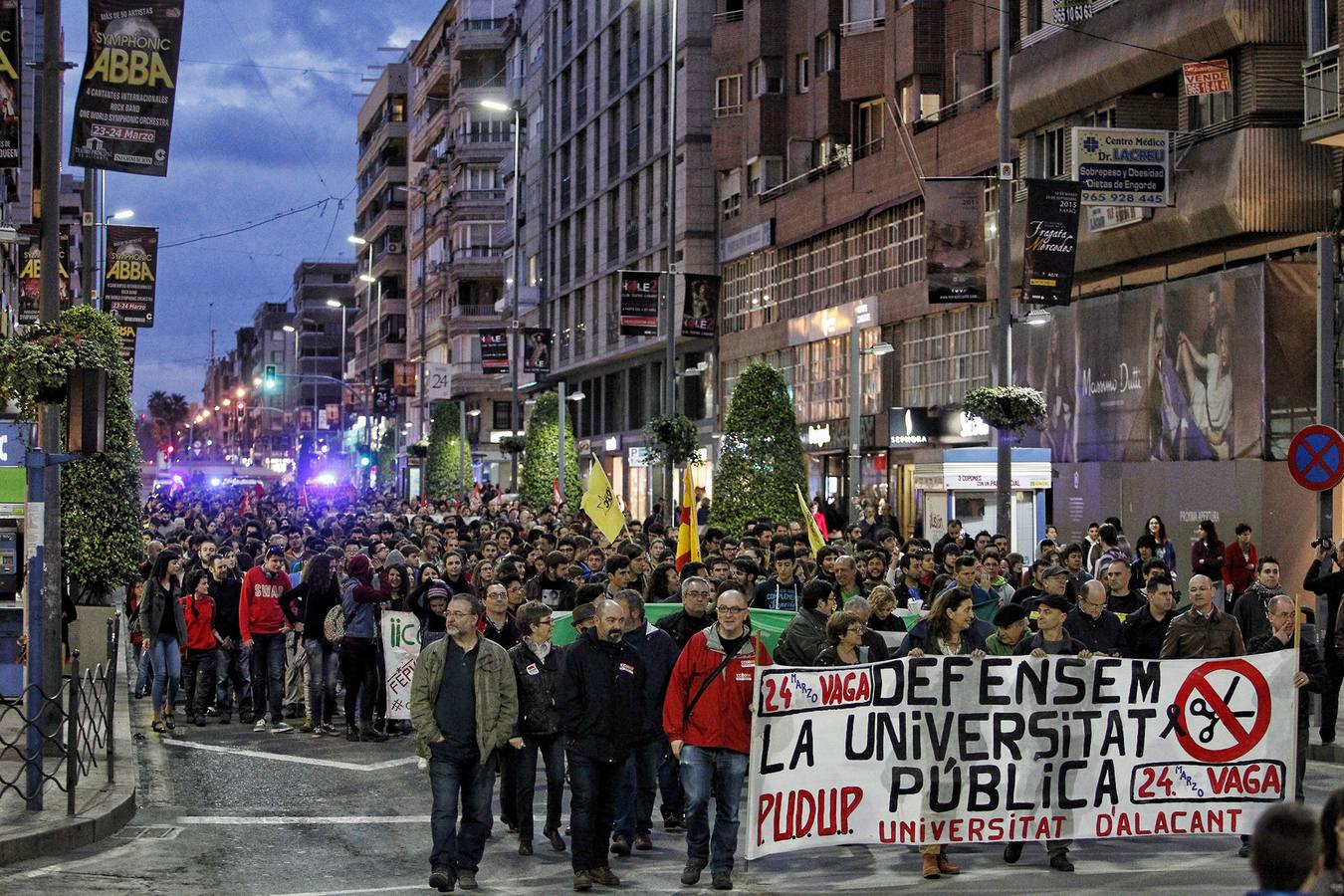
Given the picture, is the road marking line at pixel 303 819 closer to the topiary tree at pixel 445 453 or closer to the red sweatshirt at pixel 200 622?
the red sweatshirt at pixel 200 622

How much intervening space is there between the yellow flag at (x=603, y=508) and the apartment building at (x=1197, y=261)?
896cm

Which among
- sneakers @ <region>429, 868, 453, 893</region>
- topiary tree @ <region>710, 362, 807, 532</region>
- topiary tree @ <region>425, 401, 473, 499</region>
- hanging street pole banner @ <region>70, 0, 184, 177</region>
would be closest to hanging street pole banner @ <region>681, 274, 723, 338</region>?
topiary tree @ <region>710, 362, 807, 532</region>

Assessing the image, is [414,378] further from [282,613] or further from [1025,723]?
[1025,723]

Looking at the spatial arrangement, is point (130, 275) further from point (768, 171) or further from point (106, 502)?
point (768, 171)

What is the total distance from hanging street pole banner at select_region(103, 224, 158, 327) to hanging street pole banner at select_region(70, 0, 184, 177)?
667 inches

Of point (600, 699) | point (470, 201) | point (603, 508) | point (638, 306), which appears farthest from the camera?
point (470, 201)

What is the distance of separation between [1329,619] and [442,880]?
10594 millimetres

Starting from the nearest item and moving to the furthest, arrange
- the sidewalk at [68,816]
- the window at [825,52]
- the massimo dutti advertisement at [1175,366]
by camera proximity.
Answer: the sidewalk at [68,816] < the massimo dutti advertisement at [1175,366] < the window at [825,52]

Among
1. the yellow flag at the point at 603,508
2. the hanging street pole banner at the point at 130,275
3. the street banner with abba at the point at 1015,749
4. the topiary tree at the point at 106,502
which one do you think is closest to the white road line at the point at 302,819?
the street banner with abba at the point at 1015,749

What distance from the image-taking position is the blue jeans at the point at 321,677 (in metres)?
18.5

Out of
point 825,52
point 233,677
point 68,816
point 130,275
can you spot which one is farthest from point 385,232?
point 68,816

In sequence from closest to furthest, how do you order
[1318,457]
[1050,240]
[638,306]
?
1. [1318,457]
2. [1050,240]
3. [638,306]

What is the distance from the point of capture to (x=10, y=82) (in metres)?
20.8

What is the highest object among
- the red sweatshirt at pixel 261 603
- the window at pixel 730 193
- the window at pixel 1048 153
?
the window at pixel 730 193
